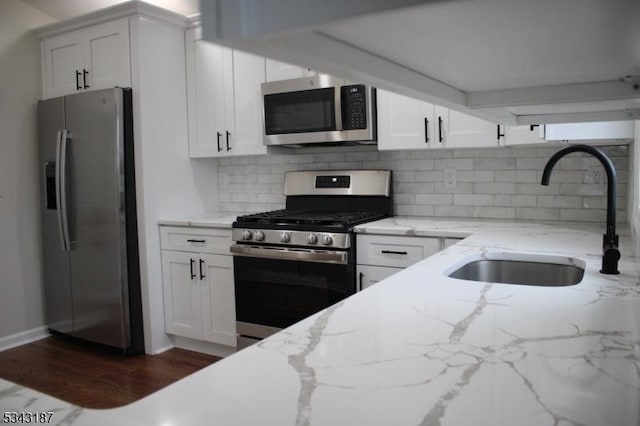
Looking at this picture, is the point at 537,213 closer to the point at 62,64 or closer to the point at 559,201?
the point at 559,201

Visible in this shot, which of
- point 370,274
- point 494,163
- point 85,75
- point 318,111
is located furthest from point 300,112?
Result: point 85,75

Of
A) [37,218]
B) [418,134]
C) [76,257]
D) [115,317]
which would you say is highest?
[418,134]

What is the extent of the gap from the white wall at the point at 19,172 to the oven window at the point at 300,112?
75.6 inches

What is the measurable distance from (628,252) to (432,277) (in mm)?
917

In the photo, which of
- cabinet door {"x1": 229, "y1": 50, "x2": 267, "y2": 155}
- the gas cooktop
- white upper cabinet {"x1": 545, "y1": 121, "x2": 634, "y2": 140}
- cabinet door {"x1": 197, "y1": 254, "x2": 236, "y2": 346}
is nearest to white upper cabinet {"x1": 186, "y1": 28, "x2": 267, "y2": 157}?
cabinet door {"x1": 229, "y1": 50, "x2": 267, "y2": 155}

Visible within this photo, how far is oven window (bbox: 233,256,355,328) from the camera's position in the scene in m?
3.02

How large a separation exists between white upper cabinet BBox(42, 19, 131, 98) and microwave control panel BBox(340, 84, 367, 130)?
1476 mm

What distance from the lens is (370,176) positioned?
11.5 feet

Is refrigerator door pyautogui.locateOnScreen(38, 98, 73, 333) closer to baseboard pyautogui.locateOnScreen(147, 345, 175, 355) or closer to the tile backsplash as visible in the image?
baseboard pyautogui.locateOnScreen(147, 345, 175, 355)

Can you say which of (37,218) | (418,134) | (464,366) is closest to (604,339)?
(464,366)

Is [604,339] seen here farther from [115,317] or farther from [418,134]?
[115,317]

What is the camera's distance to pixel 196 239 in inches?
141

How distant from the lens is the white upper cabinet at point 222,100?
367cm

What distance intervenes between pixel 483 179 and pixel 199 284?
1987 mm
